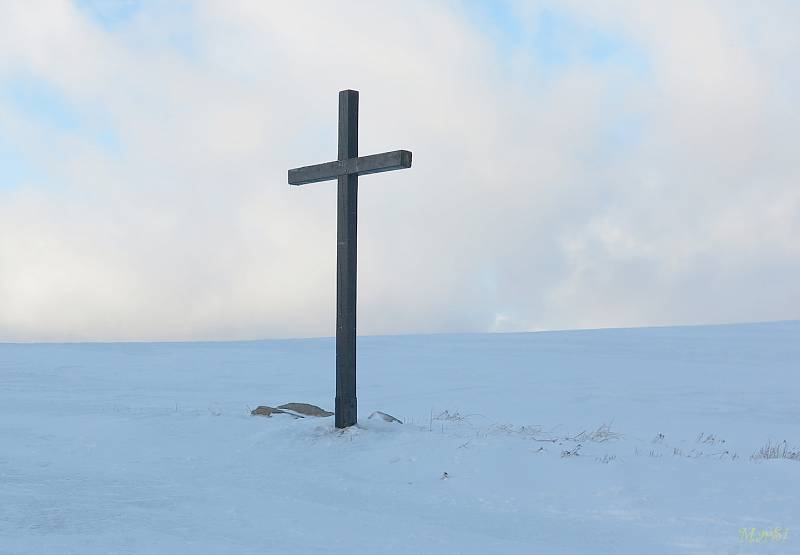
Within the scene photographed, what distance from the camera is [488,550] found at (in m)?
4.58

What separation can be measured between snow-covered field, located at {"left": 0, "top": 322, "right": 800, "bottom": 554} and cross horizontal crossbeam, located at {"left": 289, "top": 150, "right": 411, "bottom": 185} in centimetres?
306

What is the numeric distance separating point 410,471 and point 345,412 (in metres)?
2.11

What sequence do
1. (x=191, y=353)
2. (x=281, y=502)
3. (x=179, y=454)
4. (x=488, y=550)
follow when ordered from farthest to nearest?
(x=191, y=353), (x=179, y=454), (x=281, y=502), (x=488, y=550)

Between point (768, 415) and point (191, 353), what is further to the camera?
point (191, 353)

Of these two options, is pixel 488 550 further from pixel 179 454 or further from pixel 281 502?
pixel 179 454

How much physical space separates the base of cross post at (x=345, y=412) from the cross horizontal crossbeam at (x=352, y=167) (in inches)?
109

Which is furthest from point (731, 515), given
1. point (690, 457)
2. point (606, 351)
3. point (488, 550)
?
point (606, 351)

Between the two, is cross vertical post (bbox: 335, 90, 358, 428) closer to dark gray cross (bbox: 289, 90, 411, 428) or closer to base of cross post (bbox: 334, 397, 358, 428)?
dark gray cross (bbox: 289, 90, 411, 428)

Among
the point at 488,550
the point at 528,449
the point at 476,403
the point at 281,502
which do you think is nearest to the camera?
the point at 488,550

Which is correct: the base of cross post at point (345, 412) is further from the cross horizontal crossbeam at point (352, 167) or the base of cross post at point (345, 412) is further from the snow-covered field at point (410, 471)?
the cross horizontal crossbeam at point (352, 167)

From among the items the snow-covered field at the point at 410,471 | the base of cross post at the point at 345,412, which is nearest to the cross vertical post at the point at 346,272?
the base of cross post at the point at 345,412

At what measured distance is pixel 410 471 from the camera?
6832 mm

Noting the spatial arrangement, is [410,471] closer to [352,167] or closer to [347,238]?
[347,238]

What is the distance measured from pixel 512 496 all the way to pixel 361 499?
122 cm
